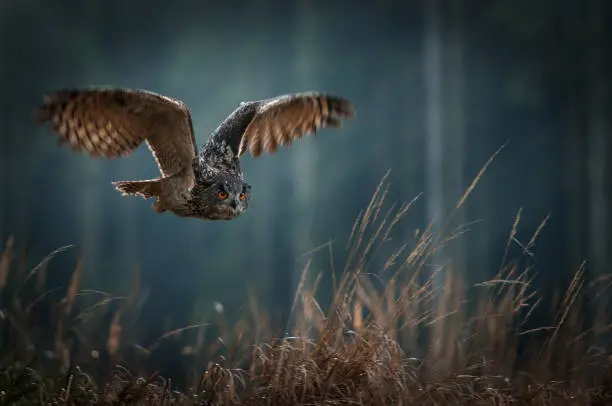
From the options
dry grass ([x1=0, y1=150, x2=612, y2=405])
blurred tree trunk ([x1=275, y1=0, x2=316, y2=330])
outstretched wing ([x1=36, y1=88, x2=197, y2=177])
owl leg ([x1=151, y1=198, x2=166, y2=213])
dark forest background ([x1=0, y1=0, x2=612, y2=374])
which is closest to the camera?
dry grass ([x1=0, y1=150, x2=612, y2=405])

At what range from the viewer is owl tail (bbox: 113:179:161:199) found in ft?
7.57

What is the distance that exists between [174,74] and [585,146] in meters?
4.10

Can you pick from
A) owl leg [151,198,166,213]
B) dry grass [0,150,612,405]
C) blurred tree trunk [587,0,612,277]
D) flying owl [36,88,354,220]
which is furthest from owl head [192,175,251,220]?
blurred tree trunk [587,0,612,277]

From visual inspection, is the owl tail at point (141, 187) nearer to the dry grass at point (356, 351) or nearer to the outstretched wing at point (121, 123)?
the outstretched wing at point (121, 123)

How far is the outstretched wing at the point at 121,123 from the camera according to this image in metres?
2.09

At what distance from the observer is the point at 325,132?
8391mm

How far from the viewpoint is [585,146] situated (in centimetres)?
661

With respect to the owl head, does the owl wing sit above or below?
above

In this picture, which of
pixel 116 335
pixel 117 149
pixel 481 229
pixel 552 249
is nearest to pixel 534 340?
pixel 116 335

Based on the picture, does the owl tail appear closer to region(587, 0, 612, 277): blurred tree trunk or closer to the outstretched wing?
the outstretched wing

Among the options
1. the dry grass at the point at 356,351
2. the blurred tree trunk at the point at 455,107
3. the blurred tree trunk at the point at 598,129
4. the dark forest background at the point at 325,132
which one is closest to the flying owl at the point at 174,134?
the dry grass at the point at 356,351

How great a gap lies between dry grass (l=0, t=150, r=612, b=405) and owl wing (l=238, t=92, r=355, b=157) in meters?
0.53

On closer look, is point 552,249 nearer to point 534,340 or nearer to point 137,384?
point 534,340

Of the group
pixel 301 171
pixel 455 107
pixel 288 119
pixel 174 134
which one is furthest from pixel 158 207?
pixel 455 107
